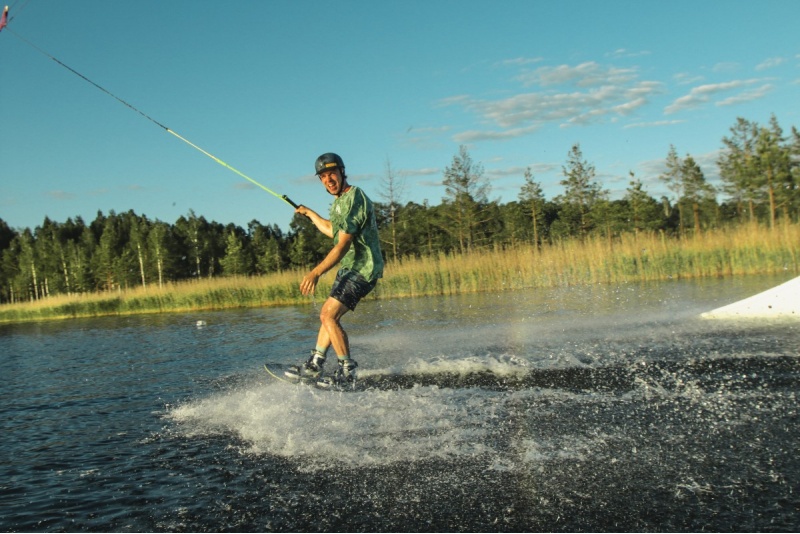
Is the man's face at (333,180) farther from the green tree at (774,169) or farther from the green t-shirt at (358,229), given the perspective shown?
the green tree at (774,169)

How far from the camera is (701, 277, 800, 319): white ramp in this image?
30.8 ft

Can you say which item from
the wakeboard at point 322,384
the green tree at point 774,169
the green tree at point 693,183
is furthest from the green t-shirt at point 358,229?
the green tree at point 693,183

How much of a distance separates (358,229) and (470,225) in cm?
3421

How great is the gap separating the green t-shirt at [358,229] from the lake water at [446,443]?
1380 millimetres

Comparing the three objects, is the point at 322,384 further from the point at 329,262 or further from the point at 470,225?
the point at 470,225

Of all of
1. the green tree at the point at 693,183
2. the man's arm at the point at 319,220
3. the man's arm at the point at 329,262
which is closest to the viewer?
the man's arm at the point at 329,262

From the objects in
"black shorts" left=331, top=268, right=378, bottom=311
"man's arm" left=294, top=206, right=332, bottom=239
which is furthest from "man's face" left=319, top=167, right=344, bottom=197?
"black shorts" left=331, top=268, right=378, bottom=311

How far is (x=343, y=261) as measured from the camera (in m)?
6.73

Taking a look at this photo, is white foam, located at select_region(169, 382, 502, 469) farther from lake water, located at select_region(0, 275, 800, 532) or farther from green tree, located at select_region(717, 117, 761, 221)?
green tree, located at select_region(717, 117, 761, 221)

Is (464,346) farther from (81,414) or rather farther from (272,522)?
(272,522)

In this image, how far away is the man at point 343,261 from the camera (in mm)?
6285

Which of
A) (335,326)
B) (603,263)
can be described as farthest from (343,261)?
(603,263)

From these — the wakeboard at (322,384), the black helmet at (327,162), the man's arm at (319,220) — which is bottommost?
the wakeboard at (322,384)

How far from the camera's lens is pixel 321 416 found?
207 inches
